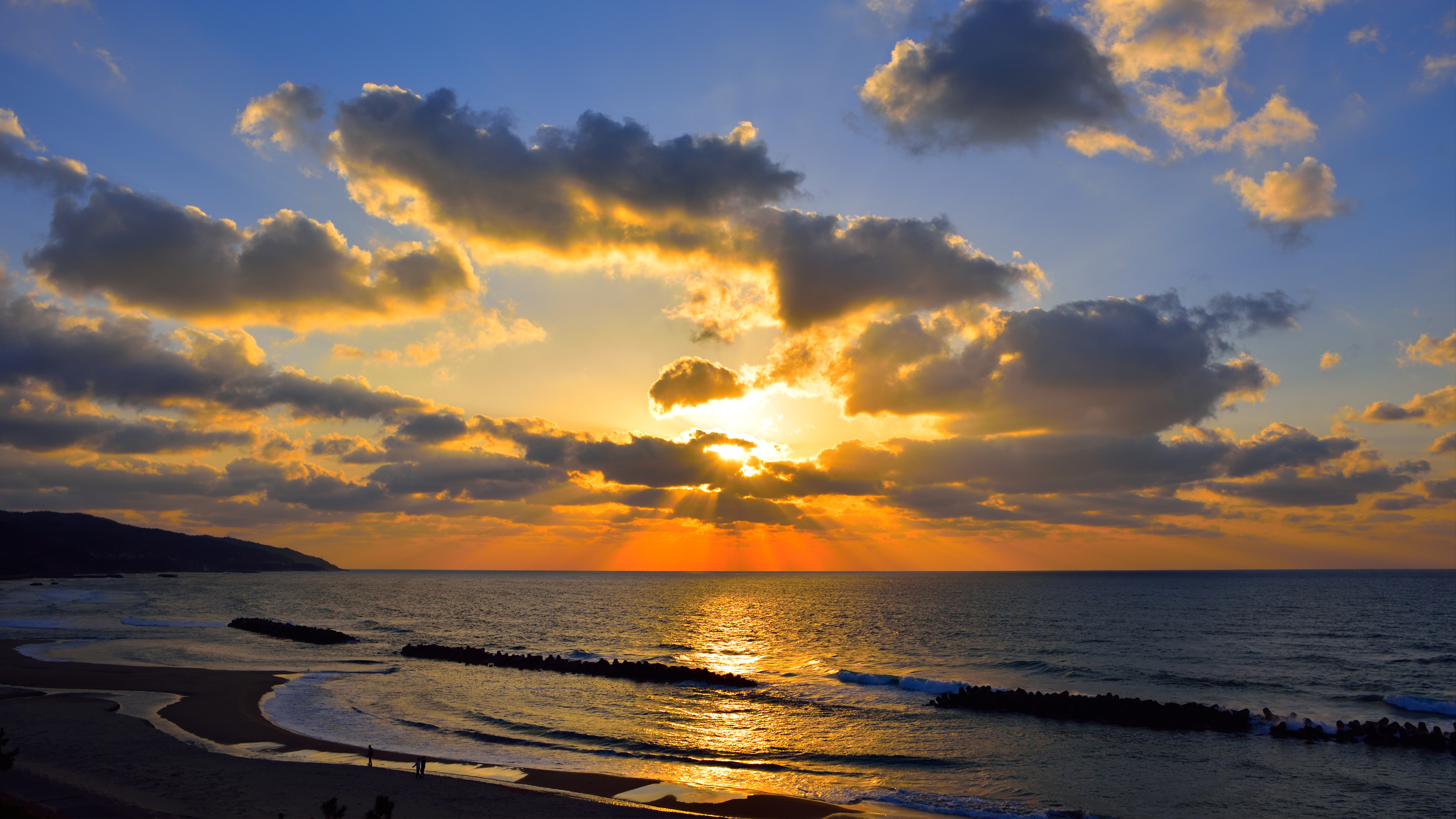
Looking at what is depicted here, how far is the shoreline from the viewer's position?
2284 centimetres

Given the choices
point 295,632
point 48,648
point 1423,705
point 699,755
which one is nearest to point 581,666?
point 699,755

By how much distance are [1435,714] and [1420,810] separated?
67.9 feet

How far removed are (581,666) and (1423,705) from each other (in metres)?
48.1

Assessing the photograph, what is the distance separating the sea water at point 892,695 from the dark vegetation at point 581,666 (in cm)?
158

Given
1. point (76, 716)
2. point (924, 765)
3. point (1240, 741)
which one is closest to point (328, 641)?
point (76, 716)

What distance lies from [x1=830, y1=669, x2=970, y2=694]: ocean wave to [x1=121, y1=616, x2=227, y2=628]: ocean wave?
69091mm

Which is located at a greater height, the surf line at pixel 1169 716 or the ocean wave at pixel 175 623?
the surf line at pixel 1169 716

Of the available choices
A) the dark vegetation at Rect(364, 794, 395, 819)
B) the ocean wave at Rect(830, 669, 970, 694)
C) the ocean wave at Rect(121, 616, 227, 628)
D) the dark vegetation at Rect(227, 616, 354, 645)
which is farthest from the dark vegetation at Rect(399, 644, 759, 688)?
the ocean wave at Rect(121, 616, 227, 628)

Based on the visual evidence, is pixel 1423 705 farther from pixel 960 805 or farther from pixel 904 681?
pixel 960 805

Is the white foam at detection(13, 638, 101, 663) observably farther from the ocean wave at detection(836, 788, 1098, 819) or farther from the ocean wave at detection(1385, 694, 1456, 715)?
the ocean wave at detection(1385, 694, 1456, 715)

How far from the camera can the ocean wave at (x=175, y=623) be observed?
7906 cm

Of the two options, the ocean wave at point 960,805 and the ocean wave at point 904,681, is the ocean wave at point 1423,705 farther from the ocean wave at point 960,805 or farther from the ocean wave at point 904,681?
the ocean wave at point 960,805

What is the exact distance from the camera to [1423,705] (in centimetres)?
3906

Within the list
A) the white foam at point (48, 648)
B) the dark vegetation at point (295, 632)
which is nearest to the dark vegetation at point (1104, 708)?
the dark vegetation at point (295, 632)
